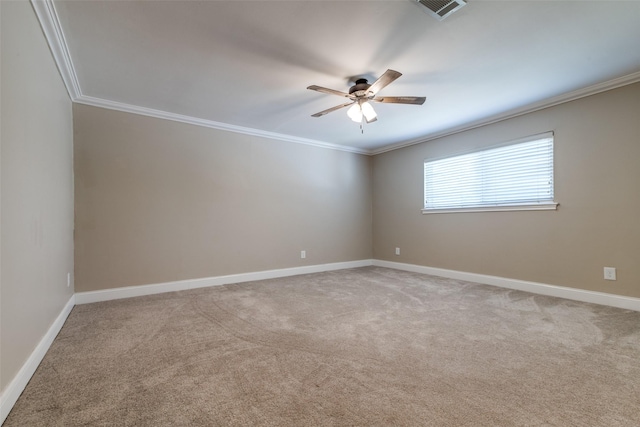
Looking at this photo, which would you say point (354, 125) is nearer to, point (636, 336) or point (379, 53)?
point (379, 53)

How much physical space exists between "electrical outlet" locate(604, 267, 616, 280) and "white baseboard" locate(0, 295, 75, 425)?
4754mm

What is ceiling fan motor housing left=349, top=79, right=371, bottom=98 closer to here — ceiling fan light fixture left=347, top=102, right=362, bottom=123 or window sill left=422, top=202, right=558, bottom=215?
ceiling fan light fixture left=347, top=102, right=362, bottom=123

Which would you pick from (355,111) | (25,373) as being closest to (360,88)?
(355,111)

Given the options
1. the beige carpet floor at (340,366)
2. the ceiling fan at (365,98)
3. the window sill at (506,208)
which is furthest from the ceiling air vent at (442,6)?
the window sill at (506,208)

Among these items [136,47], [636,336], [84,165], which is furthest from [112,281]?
[636,336]

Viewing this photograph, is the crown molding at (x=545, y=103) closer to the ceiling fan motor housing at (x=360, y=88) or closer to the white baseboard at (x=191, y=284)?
the ceiling fan motor housing at (x=360, y=88)

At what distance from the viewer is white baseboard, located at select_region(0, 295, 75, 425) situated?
1.32 m

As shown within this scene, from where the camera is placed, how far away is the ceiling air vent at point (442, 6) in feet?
5.83

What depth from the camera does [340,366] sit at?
1757 mm

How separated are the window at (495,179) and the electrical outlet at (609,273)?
2.68 ft

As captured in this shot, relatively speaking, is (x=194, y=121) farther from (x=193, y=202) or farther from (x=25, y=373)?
(x=25, y=373)

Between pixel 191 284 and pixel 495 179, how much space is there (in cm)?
437

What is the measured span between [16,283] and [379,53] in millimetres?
2828

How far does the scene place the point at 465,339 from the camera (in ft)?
7.06
